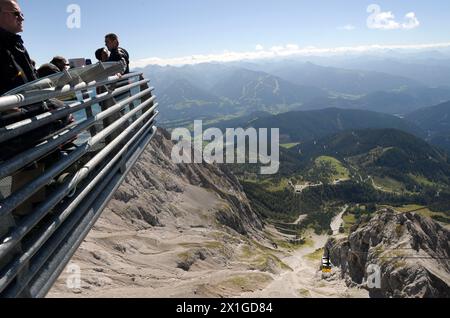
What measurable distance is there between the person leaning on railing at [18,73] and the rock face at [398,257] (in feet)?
128

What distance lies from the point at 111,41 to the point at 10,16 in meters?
6.81

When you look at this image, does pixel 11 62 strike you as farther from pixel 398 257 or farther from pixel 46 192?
pixel 398 257

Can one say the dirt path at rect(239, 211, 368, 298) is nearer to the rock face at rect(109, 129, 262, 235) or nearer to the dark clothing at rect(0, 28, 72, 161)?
the rock face at rect(109, 129, 262, 235)

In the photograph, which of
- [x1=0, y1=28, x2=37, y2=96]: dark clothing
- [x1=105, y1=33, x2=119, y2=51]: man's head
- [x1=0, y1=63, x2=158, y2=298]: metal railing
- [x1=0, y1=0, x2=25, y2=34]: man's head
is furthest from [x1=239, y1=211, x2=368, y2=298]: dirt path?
[x1=0, y1=0, x2=25, y2=34]: man's head

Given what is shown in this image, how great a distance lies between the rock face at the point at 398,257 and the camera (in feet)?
125

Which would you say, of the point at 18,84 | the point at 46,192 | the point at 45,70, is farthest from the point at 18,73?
the point at 45,70

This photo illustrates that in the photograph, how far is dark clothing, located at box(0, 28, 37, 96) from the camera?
5068mm

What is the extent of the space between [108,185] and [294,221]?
182m

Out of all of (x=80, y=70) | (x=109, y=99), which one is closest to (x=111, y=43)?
(x=109, y=99)

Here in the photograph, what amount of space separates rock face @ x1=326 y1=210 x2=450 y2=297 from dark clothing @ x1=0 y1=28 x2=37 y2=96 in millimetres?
39217

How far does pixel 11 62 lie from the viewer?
5.14 meters

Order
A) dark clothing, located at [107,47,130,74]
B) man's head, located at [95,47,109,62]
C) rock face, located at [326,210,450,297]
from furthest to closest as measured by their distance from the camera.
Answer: rock face, located at [326,210,450,297] → man's head, located at [95,47,109,62] → dark clothing, located at [107,47,130,74]

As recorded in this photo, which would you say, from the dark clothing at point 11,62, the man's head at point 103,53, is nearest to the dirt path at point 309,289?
the man's head at point 103,53

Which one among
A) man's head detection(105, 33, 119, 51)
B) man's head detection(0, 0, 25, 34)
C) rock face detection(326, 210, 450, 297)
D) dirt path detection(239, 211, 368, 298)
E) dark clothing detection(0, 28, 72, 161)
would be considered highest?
man's head detection(105, 33, 119, 51)
